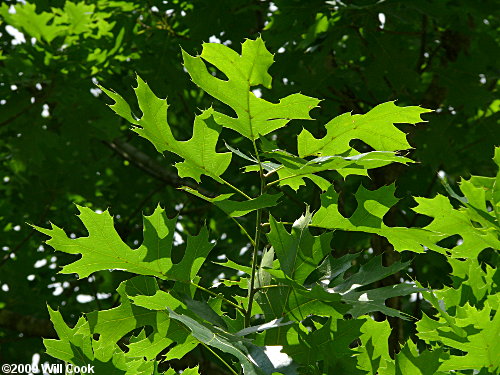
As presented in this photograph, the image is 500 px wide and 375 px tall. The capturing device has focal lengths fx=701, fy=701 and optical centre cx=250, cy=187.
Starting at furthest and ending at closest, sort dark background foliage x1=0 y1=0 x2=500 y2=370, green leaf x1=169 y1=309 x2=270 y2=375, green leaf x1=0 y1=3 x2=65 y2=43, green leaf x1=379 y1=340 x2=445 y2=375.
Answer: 1. green leaf x1=0 y1=3 x2=65 y2=43
2. dark background foliage x1=0 y1=0 x2=500 y2=370
3. green leaf x1=379 y1=340 x2=445 y2=375
4. green leaf x1=169 y1=309 x2=270 y2=375

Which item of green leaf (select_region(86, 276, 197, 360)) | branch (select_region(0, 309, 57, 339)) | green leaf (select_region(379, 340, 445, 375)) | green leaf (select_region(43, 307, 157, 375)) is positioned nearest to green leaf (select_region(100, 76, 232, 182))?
green leaf (select_region(86, 276, 197, 360))

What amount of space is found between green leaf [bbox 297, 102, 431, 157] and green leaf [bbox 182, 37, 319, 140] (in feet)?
0.21

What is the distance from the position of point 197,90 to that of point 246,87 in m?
3.41

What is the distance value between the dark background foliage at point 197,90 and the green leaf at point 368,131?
1.86 metres

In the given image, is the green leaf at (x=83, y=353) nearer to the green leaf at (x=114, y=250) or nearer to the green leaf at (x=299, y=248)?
the green leaf at (x=114, y=250)

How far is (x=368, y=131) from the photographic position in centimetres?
142

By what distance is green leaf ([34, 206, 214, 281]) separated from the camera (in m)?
1.40

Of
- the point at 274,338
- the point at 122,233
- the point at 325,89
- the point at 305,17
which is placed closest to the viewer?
the point at 274,338

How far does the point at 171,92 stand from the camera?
13.5 feet

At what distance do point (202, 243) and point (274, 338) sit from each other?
9.9 inches

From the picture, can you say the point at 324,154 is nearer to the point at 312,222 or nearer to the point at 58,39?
the point at 312,222

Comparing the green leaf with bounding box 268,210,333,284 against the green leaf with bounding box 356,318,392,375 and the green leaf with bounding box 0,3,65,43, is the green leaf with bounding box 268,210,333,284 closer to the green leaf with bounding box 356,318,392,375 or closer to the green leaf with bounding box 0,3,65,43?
the green leaf with bounding box 356,318,392,375

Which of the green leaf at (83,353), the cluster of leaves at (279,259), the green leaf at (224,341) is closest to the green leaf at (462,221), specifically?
the cluster of leaves at (279,259)

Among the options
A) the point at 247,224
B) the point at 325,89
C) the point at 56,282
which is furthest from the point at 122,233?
the point at 325,89
